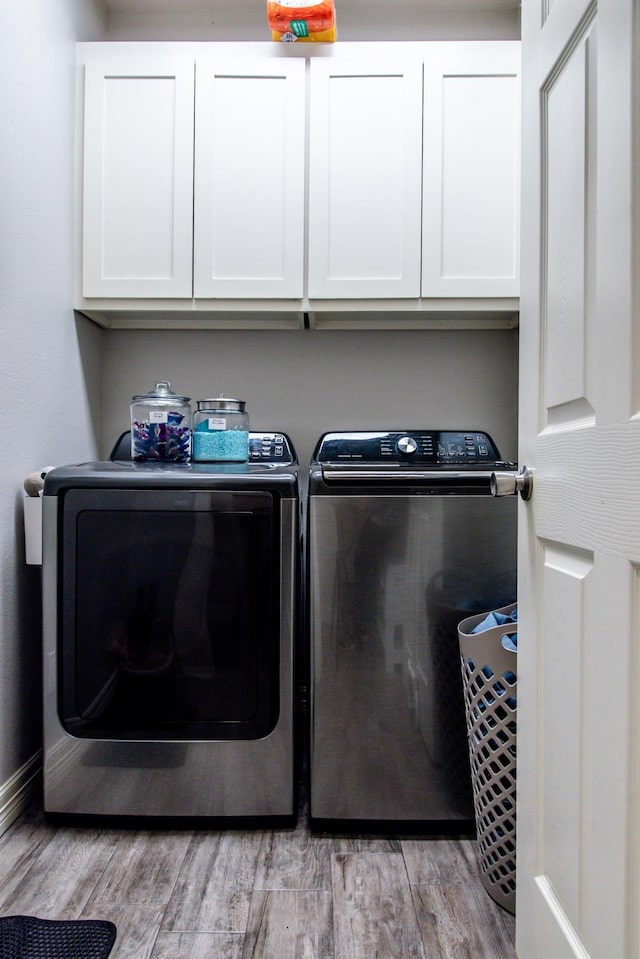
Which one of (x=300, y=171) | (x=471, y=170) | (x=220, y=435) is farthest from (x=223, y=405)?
(x=471, y=170)

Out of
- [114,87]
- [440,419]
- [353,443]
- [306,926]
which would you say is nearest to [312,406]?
[353,443]

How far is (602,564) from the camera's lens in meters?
0.65

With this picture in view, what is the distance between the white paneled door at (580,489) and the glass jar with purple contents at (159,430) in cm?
105

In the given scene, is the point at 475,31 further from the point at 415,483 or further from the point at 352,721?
the point at 352,721

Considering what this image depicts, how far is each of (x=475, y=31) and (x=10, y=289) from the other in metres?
1.74

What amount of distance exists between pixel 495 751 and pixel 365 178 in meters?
1.56

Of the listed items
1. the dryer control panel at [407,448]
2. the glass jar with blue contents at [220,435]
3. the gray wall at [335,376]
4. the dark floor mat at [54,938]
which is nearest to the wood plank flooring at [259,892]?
the dark floor mat at [54,938]

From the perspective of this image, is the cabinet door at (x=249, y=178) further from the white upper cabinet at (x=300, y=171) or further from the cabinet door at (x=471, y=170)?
the cabinet door at (x=471, y=170)

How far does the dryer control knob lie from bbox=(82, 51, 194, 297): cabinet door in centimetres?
81

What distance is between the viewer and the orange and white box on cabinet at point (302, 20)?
5.49 feet

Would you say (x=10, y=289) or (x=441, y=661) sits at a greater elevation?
(x=10, y=289)

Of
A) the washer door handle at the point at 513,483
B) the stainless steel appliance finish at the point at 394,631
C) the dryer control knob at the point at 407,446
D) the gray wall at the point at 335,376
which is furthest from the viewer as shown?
the gray wall at the point at 335,376

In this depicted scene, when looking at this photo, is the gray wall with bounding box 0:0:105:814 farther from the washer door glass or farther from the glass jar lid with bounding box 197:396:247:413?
the glass jar lid with bounding box 197:396:247:413

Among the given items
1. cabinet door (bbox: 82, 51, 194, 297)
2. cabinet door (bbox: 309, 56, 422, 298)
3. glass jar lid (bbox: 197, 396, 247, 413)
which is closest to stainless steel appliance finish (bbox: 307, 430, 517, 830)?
glass jar lid (bbox: 197, 396, 247, 413)
